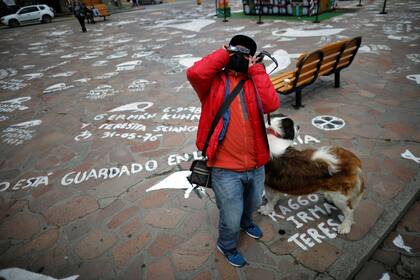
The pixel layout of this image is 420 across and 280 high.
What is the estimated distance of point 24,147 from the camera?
5.29 m

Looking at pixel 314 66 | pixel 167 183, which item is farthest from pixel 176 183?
pixel 314 66

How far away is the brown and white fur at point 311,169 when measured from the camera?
2658 millimetres

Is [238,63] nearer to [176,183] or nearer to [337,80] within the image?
[176,183]

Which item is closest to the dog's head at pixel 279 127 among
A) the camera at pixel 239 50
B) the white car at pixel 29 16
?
the camera at pixel 239 50

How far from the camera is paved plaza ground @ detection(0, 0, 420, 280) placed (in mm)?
2826

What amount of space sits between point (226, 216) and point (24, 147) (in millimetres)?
4734

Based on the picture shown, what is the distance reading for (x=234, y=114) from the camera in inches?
87.4

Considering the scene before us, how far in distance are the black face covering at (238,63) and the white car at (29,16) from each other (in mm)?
30947

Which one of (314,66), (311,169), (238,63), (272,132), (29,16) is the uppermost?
(29,16)

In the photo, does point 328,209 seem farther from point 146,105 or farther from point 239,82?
point 146,105

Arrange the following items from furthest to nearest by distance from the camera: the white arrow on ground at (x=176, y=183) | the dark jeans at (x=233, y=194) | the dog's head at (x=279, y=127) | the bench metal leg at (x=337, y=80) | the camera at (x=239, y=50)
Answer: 1. the bench metal leg at (x=337, y=80)
2. the white arrow on ground at (x=176, y=183)
3. the dog's head at (x=279, y=127)
4. the dark jeans at (x=233, y=194)
5. the camera at (x=239, y=50)

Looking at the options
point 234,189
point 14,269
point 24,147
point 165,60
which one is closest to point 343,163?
point 234,189

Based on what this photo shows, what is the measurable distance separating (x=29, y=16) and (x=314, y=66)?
29.8m

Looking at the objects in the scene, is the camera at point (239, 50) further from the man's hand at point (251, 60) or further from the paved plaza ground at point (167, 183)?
the paved plaza ground at point (167, 183)
